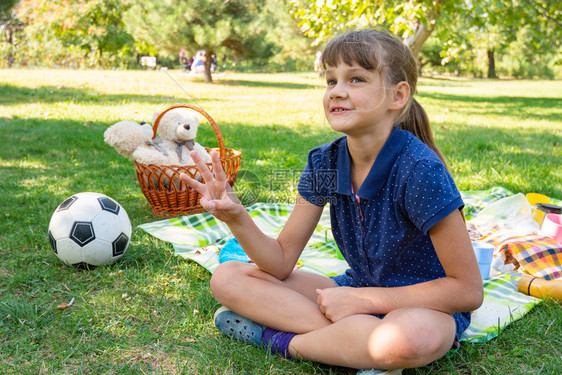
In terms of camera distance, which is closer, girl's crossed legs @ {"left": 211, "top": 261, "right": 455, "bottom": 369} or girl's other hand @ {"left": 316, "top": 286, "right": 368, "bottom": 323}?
girl's crossed legs @ {"left": 211, "top": 261, "right": 455, "bottom": 369}

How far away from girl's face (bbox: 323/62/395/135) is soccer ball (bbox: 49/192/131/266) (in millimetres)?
1331

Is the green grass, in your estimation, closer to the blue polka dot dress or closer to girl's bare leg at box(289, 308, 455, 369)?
girl's bare leg at box(289, 308, 455, 369)

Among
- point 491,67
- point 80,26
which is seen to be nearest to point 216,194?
point 80,26

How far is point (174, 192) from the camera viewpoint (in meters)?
3.13

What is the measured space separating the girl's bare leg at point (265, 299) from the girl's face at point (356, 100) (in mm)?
616

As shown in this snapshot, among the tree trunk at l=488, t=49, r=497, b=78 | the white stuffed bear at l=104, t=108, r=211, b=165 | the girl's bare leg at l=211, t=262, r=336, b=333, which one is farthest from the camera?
the tree trunk at l=488, t=49, r=497, b=78

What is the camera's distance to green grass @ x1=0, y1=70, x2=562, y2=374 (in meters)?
1.72

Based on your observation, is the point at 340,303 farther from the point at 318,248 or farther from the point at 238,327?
the point at 318,248

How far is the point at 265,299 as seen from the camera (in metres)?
1.75

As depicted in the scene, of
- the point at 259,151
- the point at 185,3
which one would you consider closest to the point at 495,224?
the point at 259,151

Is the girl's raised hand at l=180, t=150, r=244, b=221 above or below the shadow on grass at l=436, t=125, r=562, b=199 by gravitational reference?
above

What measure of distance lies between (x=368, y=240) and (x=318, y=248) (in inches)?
48.6

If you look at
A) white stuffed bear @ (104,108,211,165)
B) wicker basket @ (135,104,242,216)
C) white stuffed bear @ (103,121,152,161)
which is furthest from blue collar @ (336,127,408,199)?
white stuffed bear @ (103,121,152,161)

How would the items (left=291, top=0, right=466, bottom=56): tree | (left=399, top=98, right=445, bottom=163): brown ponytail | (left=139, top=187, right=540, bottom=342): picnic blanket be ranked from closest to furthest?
(left=399, top=98, right=445, bottom=163): brown ponytail
(left=139, top=187, right=540, bottom=342): picnic blanket
(left=291, top=0, right=466, bottom=56): tree
